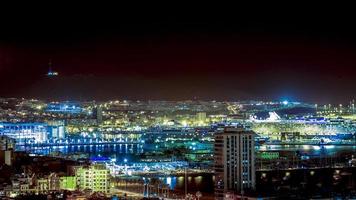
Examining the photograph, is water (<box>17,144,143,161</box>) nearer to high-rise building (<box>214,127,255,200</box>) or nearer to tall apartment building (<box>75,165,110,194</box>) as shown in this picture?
tall apartment building (<box>75,165,110,194</box>)

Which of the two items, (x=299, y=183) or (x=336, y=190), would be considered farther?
(x=299, y=183)

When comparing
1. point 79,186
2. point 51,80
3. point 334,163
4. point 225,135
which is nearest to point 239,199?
point 225,135

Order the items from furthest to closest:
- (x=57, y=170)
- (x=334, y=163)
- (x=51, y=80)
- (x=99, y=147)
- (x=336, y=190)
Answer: (x=51, y=80) < (x=99, y=147) < (x=334, y=163) < (x=57, y=170) < (x=336, y=190)

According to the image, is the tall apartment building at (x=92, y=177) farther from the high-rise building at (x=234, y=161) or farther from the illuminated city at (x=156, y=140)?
the high-rise building at (x=234, y=161)

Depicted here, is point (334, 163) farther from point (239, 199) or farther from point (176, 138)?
point (176, 138)

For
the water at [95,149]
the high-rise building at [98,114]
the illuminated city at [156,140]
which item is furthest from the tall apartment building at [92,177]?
the high-rise building at [98,114]

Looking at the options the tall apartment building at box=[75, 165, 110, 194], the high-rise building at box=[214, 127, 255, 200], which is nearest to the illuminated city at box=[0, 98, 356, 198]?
the tall apartment building at box=[75, 165, 110, 194]
